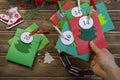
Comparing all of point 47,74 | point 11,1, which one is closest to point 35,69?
point 47,74

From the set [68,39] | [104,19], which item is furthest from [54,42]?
[104,19]

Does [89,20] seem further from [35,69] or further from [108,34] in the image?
[35,69]

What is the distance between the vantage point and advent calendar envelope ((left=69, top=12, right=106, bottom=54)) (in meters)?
1.15

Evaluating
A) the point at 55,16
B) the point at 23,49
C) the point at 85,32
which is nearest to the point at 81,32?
the point at 85,32

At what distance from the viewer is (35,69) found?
1169 millimetres

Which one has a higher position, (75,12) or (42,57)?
(75,12)

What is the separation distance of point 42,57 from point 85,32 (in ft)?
0.63

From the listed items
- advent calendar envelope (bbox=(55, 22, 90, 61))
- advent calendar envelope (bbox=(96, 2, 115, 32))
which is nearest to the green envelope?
advent calendar envelope (bbox=(96, 2, 115, 32))

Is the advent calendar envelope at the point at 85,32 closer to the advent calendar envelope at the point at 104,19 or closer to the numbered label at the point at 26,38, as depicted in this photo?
the advent calendar envelope at the point at 104,19

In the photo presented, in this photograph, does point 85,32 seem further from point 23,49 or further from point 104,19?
point 23,49

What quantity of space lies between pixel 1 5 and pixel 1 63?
0.76 ft

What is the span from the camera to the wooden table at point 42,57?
1.17 metres

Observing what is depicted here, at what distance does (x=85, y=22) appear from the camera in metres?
1.15

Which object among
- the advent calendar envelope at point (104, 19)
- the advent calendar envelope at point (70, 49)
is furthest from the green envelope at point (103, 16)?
the advent calendar envelope at point (70, 49)
